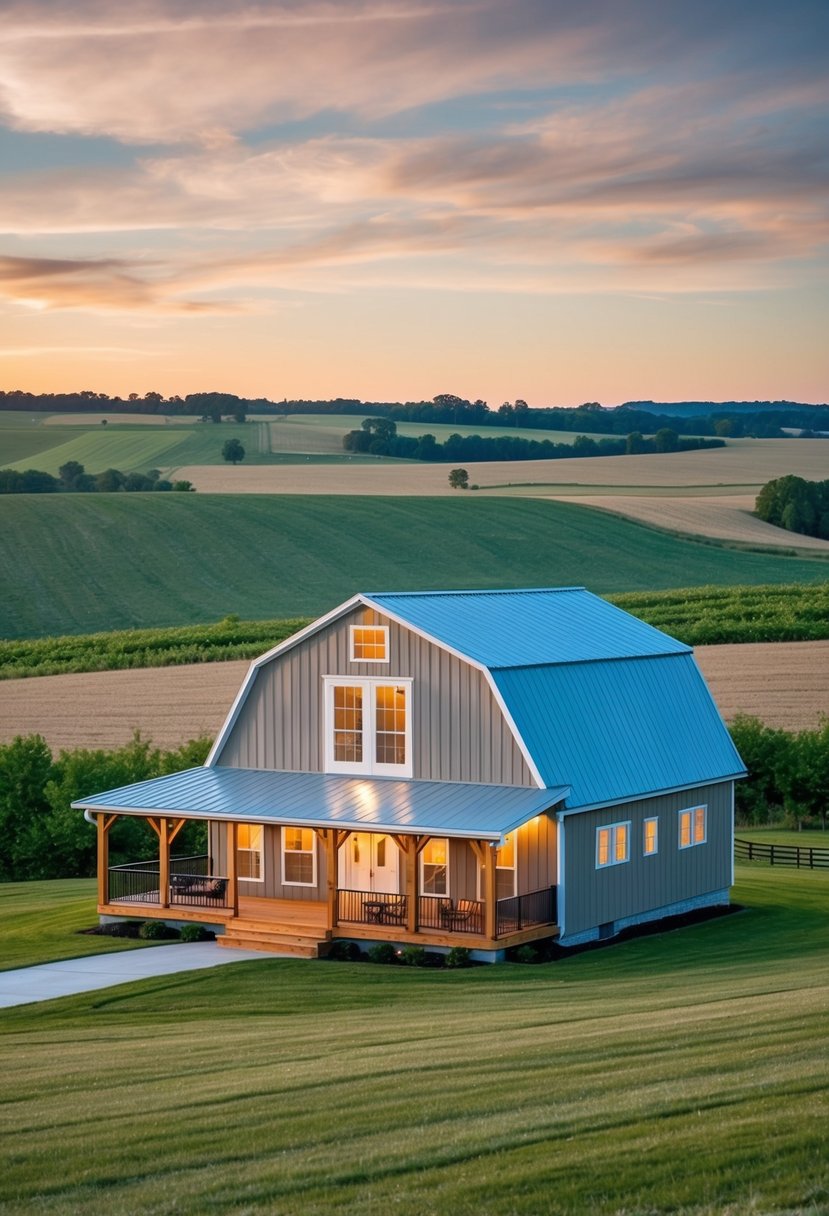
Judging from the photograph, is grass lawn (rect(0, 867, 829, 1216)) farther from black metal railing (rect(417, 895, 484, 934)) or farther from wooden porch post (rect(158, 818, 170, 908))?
wooden porch post (rect(158, 818, 170, 908))

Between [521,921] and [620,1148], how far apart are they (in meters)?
16.7

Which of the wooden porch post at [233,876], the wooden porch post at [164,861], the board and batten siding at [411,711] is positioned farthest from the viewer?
the wooden porch post at [164,861]

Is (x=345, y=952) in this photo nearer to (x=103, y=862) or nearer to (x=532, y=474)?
(x=103, y=862)

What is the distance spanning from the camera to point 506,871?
28906 mm

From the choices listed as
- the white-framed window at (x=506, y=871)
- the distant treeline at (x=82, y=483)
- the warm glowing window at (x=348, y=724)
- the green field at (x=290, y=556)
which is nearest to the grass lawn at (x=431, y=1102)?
the white-framed window at (x=506, y=871)

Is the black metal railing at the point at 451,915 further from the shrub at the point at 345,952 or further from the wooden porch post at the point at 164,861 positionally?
the wooden porch post at the point at 164,861

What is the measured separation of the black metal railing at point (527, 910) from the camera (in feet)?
90.8

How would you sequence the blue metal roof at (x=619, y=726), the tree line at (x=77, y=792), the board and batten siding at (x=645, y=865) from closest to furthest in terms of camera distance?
the board and batten siding at (x=645, y=865) < the blue metal roof at (x=619, y=726) < the tree line at (x=77, y=792)

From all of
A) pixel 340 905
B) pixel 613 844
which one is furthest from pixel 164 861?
pixel 613 844

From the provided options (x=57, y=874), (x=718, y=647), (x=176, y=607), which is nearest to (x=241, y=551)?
A: (x=176, y=607)

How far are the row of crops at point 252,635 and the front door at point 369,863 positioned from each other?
36708 millimetres

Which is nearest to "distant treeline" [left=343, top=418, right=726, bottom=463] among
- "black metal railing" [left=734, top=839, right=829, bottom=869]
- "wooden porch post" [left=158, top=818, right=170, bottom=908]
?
"black metal railing" [left=734, top=839, right=829, bottom=869]

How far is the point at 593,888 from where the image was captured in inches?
1148

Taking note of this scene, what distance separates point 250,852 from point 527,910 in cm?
637
